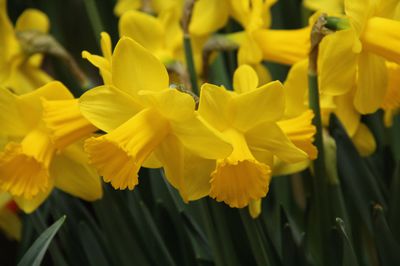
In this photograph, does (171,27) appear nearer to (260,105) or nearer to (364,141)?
(364,141)

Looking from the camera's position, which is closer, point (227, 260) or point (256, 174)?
point (256, 174)

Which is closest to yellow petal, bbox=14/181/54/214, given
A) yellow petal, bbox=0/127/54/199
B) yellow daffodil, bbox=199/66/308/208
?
yellow petal, bbox=0/127/54/199

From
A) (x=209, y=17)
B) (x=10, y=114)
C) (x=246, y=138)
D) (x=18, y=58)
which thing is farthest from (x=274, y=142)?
(x=18, y=58)

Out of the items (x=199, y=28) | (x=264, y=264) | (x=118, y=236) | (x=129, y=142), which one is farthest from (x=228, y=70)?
Answer: (x=129, y=142)

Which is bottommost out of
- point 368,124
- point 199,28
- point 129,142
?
point 368,124

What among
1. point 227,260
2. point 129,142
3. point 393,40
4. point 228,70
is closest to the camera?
point 129,142

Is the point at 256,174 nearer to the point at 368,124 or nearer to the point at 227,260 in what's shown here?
the point at 227,260

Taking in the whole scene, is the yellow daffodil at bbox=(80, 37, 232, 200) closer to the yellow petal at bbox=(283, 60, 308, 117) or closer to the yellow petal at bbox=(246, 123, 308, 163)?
the yellow petal at bbox=(246, 123, 308, 163)

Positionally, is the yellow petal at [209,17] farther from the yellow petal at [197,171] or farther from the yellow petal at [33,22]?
the yellow petal at [197,171]
